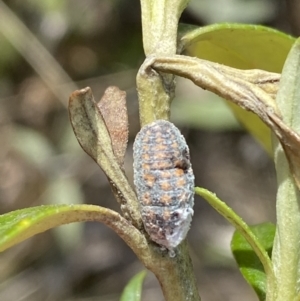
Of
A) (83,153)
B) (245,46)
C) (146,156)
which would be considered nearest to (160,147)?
(146,156)

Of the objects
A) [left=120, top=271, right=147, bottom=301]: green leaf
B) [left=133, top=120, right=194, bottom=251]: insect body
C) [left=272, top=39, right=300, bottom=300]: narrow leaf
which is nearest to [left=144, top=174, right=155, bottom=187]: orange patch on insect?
[left=133, top=120, right=194, bottom=251]: insect body

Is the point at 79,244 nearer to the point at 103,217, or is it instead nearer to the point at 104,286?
the point at 104,286

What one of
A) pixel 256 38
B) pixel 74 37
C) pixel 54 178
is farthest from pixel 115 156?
pixel 74 37

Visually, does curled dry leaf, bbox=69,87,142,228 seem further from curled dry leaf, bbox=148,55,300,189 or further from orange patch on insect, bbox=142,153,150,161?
curled dry leaf, bbox=148,55,300,189

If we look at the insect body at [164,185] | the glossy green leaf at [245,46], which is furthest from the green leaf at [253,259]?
the glossy green leaf at [245,46]

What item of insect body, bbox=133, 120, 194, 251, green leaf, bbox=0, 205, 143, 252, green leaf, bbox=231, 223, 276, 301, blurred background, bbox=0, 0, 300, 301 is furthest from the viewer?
blurred background, bbox=0, 0, 300, 301

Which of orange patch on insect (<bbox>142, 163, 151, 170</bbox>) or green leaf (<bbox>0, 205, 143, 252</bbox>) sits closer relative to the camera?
green leaf (<bbox>0, 205, 143, 252</bbox>)
